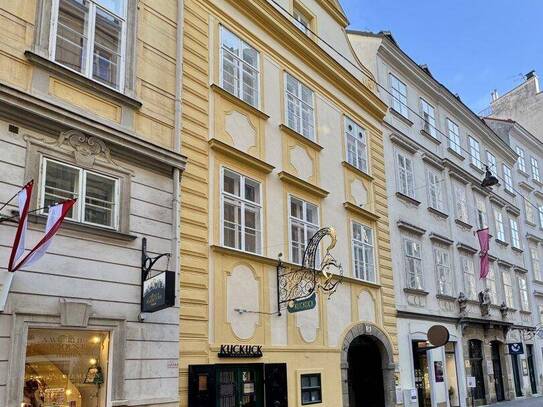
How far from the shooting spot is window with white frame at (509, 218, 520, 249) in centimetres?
2667

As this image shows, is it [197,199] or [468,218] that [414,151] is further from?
[197,199]

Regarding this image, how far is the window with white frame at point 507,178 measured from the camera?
1084 inches

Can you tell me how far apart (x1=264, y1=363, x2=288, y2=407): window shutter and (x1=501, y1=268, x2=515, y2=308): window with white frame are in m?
15.6

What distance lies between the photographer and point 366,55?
19266 millimetres

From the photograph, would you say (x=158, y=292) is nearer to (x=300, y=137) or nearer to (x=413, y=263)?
(x=300, y=137)

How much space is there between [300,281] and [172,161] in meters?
3.92

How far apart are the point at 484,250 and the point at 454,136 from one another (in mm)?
4773

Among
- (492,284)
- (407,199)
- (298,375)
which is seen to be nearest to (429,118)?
(407,199)

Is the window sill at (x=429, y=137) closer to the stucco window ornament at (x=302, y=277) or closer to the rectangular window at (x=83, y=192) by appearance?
the stucco window ornament at (x=302, y=277)

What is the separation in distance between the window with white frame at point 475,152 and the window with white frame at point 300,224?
13.0 metres

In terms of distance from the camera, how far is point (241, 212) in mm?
11500

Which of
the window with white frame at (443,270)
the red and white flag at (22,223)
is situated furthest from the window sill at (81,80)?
the window with white frame at (443,270)

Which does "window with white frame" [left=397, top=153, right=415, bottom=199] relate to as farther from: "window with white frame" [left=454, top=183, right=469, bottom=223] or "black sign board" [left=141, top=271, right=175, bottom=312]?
"black sign board" [left=141, top=271, right=175, bottom=312]

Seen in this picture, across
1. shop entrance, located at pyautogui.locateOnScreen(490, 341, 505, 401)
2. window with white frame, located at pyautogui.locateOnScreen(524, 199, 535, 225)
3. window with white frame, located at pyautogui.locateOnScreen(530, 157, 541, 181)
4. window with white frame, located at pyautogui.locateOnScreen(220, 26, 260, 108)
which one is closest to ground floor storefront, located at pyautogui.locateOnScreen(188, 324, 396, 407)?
window with white frame, located at pyautogui.locateOnScreen(220, 26, 260, 108)
